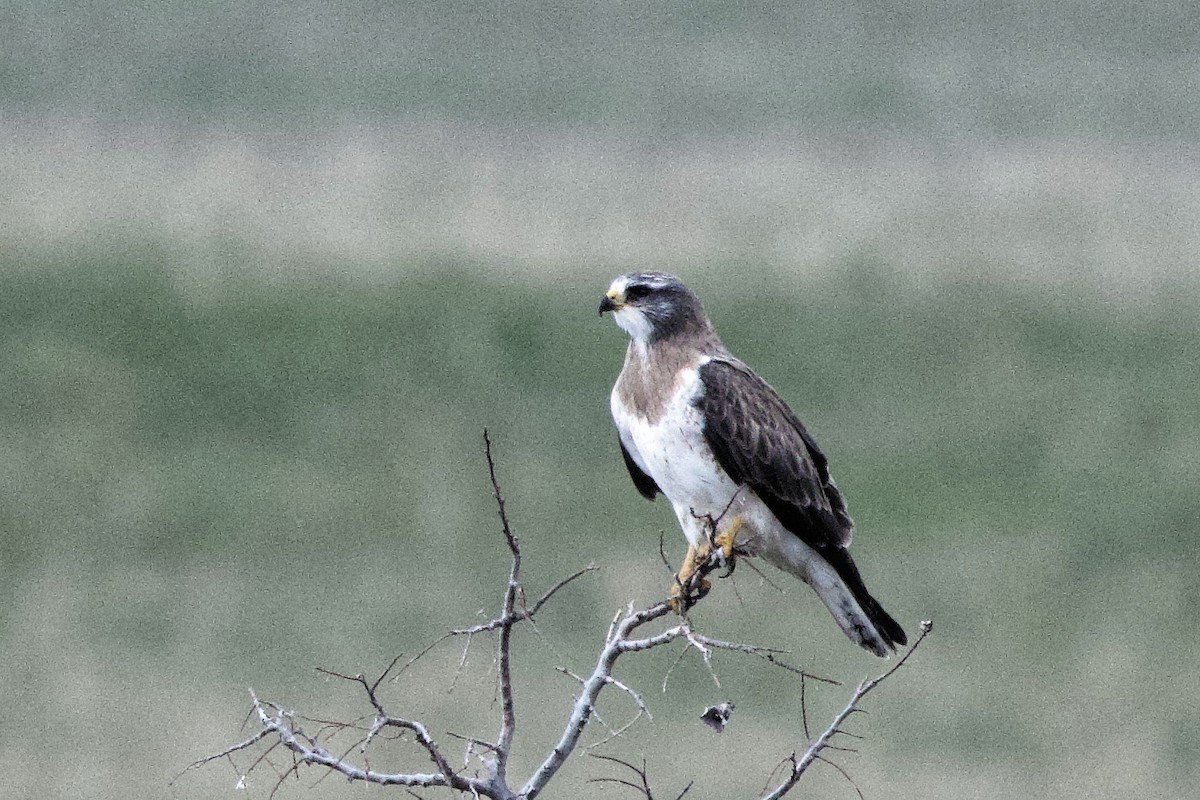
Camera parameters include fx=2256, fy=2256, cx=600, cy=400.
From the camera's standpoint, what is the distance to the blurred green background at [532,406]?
16797 mm

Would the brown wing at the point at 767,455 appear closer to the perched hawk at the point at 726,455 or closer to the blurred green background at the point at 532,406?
the perched hawk at the point at 726,455

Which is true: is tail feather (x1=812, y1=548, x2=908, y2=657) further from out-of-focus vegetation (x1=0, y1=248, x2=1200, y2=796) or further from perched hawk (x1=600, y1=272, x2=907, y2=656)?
out-of-focus vegetation (x1=0, y1=248, x2=1200, y2=796)

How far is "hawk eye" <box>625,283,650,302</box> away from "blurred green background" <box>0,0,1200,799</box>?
5288 millimetres

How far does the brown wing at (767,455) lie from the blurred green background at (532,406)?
213 inches

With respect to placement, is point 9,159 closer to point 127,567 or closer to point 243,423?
point 243,423

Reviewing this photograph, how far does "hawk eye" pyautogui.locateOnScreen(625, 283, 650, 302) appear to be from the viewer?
8.77 meters

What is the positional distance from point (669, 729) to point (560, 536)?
2.73 m

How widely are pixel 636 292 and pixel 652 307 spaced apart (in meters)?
0.09

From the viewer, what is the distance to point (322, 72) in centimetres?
3083

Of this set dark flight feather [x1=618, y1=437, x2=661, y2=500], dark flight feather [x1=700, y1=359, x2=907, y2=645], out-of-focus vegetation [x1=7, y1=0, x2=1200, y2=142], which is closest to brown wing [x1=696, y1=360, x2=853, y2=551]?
dark flight feather [x1=700, y1=359, x2=907, y2=645]

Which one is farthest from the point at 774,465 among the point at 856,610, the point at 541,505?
the point at 541,505

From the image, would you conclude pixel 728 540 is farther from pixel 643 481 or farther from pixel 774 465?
pixel 643 481

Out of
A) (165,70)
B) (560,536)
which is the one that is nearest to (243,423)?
(560,536)

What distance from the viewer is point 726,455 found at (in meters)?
8.41
